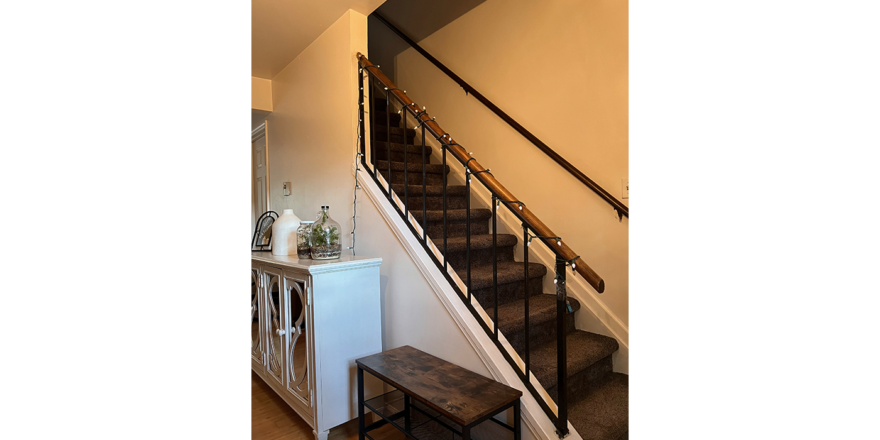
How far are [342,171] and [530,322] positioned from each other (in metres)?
1.50

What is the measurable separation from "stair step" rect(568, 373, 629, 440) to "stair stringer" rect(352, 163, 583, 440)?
0.10 meters

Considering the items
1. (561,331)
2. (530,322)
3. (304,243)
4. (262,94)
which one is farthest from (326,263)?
(262,94)

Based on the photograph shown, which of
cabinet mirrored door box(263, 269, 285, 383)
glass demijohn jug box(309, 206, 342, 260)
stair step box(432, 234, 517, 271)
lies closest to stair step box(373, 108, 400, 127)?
stair step box(432, 234, 517, 271)

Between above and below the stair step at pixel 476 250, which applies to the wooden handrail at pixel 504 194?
above

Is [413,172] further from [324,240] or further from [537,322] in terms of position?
[537,322]

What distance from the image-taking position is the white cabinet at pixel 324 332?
1.93 metres

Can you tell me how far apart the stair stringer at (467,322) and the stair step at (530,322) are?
141 mm

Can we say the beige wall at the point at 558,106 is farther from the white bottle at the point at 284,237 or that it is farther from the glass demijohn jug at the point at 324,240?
the white bottle at the point at 284,237

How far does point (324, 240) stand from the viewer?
2.14 m

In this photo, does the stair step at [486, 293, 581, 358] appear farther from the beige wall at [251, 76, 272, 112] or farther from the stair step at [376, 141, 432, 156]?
the beige wall at [251, 76, 272, 112]

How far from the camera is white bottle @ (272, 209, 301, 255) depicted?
101 inches

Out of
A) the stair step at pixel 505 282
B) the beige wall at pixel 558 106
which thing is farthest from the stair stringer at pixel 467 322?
the beige wall at pixel 558 106
